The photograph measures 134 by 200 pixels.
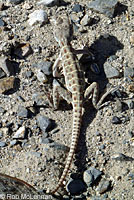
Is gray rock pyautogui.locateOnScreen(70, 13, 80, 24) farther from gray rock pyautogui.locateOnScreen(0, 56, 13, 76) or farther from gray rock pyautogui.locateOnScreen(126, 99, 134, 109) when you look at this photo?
gray rock pyautogui.locateOnScreen(126, 99, 134, 109)

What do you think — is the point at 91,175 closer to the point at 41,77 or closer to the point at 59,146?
the point at 59,146

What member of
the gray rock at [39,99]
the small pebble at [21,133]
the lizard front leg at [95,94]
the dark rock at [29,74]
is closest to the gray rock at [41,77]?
the dark rock at [29,74]

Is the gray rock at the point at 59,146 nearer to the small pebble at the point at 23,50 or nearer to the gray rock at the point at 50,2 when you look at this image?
the small pebble at the point at 23,50

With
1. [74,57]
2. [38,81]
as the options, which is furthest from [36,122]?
[74,57]

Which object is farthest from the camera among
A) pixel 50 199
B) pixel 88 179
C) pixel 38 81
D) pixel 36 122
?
pixel 38 81

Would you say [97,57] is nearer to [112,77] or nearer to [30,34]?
[112,77]

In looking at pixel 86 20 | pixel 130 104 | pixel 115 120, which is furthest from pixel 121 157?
pixel 86 20
